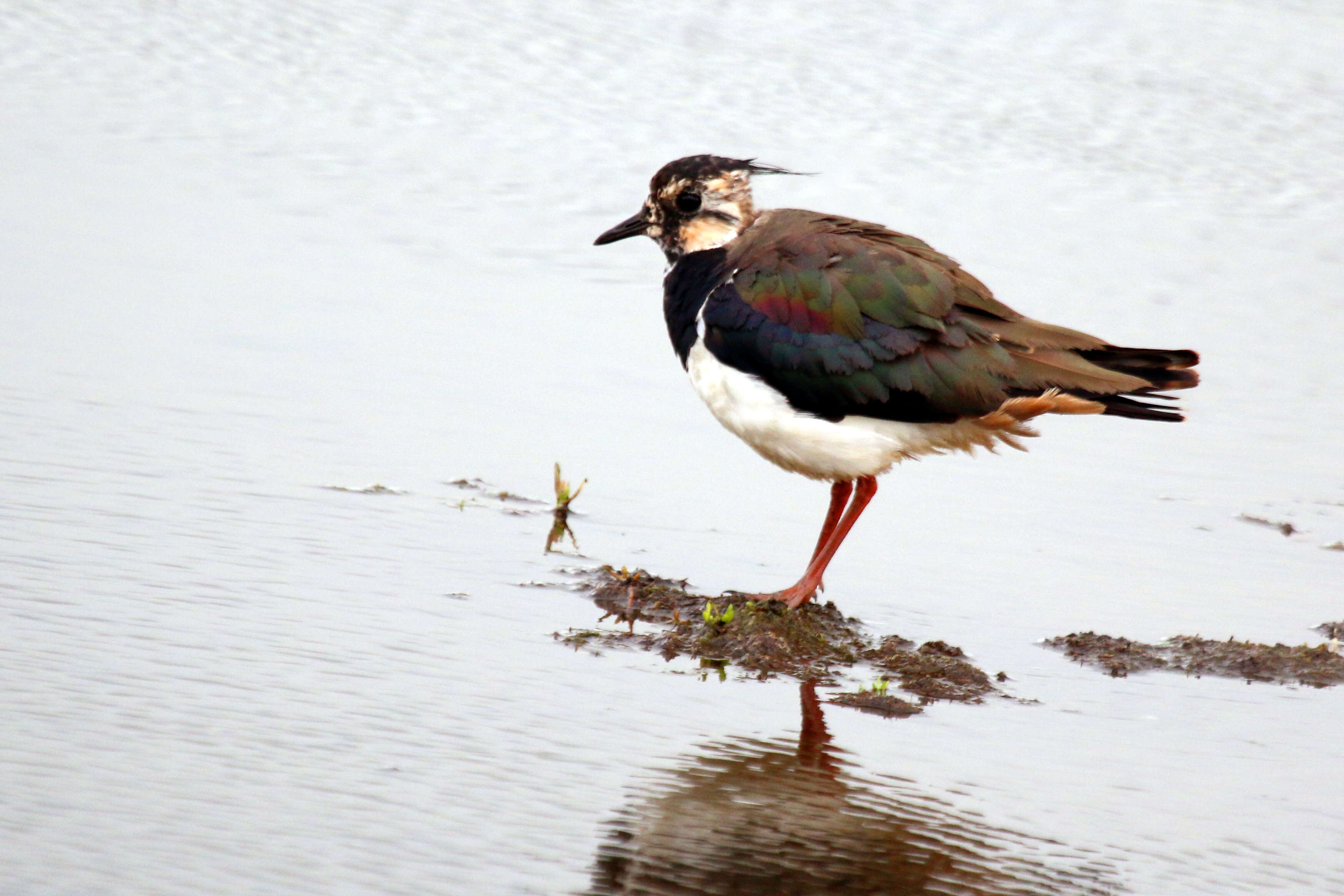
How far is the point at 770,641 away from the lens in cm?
611

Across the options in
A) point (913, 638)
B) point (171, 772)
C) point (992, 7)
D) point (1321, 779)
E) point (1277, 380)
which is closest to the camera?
point (171, 772)

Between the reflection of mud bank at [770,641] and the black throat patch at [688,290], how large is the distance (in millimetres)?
975

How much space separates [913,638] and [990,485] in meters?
2.15

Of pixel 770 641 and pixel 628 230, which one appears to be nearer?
pixel 770 641

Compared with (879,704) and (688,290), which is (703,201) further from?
(879,704)

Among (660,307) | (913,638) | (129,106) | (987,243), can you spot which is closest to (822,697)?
(913,638)

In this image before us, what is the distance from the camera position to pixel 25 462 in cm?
676

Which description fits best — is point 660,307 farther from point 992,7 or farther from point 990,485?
point 992,7

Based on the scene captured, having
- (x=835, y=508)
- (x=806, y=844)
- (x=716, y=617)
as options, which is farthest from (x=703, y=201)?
(x=806, y=844)

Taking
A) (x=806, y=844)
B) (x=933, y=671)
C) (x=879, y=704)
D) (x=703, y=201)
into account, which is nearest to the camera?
(x=806, y=844)

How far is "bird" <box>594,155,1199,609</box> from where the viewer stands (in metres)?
6.38

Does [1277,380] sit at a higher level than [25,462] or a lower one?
higher

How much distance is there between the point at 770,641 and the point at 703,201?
2021mm

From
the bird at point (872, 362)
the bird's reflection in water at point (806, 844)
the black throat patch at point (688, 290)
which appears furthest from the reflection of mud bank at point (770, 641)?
the black throat patch at point (688, 290)
